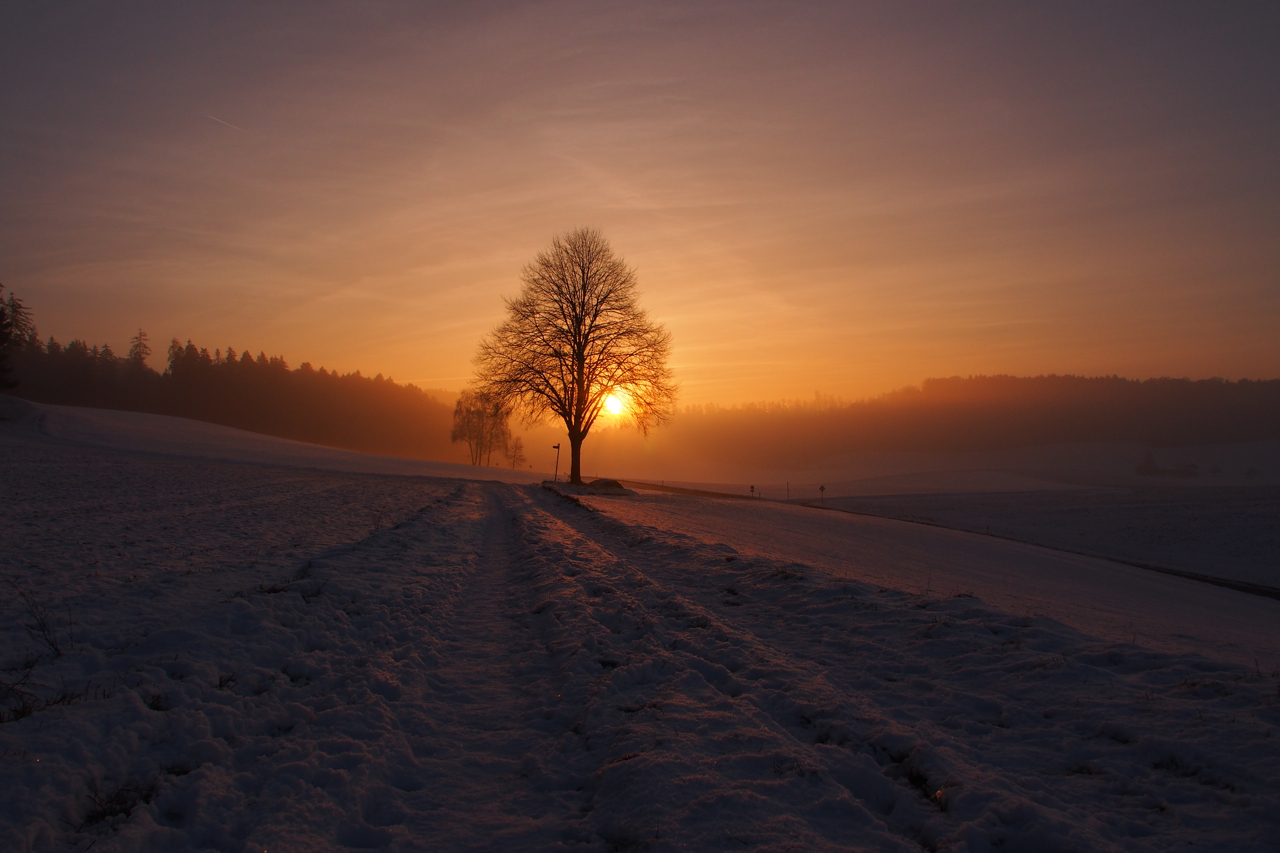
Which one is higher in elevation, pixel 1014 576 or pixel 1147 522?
pixel 1147 522

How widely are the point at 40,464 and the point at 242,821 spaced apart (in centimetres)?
3282

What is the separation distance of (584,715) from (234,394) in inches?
5754

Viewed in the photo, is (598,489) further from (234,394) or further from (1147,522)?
(234,394)

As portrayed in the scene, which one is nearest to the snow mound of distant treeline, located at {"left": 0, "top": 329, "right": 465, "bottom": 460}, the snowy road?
the snowy road

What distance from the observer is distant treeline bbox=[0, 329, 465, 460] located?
101875 mm

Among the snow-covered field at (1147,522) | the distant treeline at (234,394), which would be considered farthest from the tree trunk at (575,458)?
the distant treeline at (234,394)

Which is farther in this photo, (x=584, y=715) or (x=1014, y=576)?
(x=1014, y=576)

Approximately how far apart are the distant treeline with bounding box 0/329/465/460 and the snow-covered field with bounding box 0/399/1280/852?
110 m

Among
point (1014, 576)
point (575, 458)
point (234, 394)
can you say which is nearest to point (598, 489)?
point (575, 458)

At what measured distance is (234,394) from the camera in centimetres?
12194

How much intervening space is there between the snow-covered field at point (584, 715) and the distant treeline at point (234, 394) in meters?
110

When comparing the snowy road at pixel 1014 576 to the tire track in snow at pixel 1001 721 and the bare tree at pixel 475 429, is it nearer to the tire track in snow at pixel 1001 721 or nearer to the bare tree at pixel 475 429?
the tire track in snow at pixel 1001 721

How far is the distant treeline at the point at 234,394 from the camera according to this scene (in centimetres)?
10188

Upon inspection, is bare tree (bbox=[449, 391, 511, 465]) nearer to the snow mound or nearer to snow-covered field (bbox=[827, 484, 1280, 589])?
the snow mound
